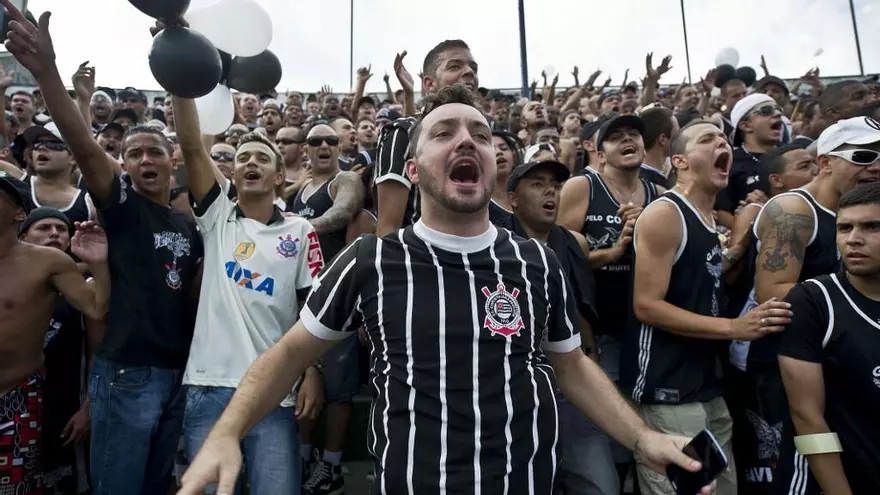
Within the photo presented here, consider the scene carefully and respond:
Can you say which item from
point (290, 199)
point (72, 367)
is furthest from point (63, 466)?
point (290, 199)

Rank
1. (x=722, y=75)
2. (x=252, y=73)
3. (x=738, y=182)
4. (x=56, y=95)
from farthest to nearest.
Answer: (x=722, y=75) → (x=738, y=182) → (x=252, y=73) → (x=56, y=95)

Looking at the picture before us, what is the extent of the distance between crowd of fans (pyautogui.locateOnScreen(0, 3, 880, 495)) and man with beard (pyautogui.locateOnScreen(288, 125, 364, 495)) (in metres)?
0.02

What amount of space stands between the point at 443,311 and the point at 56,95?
7.51 ft

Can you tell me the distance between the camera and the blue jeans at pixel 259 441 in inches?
127

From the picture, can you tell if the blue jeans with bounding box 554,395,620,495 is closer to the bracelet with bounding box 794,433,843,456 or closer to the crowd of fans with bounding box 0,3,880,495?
the crowd of fans with bounding box 0,3,880,495

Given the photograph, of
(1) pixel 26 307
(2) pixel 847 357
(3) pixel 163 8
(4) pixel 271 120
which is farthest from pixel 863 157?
(4) pixel 271 120

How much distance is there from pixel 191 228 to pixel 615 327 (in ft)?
8.47

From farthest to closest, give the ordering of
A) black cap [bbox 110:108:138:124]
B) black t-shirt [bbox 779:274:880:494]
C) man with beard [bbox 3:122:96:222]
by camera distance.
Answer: black cap [bbox 110:108:138:124]
man with beard [bbox 3:122:96:222]
black t-shirt [bbox 779:274:880:494]

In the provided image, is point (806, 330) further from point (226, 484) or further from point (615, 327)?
point (226, 484)

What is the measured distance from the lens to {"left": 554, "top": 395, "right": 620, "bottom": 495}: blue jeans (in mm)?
3627

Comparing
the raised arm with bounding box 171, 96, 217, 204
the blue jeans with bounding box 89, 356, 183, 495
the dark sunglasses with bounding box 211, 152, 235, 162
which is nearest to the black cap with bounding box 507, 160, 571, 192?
the raised arm with bounding box 171, 96, 217, 204

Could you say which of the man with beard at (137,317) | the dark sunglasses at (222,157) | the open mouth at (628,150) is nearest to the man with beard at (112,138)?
the dark sunglasses at (222,157)

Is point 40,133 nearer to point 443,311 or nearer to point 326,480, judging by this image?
point 326,480

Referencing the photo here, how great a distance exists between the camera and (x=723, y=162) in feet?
12.4
